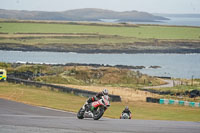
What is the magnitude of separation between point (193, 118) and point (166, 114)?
3182 millimetres

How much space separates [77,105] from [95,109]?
1808 cm

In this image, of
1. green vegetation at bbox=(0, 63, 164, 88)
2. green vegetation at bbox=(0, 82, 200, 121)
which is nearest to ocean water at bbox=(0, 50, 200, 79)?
green vegetation at bbox=(0, 63, 164, 88)

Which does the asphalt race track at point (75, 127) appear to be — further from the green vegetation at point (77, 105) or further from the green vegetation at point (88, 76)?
the green vegetation at point (88, 76)

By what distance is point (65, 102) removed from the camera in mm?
42688

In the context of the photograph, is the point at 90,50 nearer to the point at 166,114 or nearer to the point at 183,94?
the point at 183,94

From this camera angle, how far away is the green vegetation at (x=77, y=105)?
117 feet

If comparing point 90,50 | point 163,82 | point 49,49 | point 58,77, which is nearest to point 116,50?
point 90,50

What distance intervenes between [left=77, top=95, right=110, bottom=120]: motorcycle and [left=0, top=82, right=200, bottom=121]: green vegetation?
35.4 ft

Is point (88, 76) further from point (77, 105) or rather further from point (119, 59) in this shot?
point (119, 59)

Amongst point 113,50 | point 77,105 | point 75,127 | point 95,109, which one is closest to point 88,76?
point 77,105

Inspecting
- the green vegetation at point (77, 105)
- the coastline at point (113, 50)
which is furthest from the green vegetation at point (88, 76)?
the coastline at point (113, 50)

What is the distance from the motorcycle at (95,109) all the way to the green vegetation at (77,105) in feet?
35.4

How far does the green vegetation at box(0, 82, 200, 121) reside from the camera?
35.8 metres

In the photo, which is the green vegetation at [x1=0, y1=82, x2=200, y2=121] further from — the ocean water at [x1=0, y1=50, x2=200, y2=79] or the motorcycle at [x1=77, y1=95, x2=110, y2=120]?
the ocean water at [x1=0, y1=50, x2=200, y2=79]
